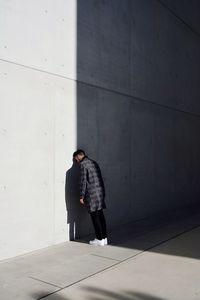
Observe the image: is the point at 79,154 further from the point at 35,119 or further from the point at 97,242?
the point at 97,242

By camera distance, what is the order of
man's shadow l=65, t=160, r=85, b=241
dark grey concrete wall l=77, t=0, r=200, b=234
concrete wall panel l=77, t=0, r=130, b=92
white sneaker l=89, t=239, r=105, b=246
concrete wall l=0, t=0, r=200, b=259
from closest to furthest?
concrete wall l=0, t=0, r=200, b=259 < white sneaker l=89, t=239, r=105, b=246 < man's shadow l=65, t=160, r=85, b=241 < concrete wall panel l=77, t=0, r=130, b=92 < dark grey concrete wall l=77, t=0, r=200, b=234

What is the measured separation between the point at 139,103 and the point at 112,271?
491cm

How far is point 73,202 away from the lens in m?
7.28

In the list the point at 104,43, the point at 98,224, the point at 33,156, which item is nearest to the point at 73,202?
the point at 98,224

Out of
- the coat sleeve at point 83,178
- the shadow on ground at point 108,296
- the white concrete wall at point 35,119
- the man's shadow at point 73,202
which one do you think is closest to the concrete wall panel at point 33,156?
the white concrete wall at point 35,119

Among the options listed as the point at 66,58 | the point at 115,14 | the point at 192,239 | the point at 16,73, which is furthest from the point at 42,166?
the point at 115,14

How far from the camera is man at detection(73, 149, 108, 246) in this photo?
6.86 metres

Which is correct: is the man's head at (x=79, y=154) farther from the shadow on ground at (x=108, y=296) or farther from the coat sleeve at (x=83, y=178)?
the shadow on ground at (x=108, y=296)

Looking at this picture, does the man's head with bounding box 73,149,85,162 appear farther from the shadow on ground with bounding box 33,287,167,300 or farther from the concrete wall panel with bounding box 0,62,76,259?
the shadow on ground with bounding box 33,287,167,300

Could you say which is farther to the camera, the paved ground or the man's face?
the man's face

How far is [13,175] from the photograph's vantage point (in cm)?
600

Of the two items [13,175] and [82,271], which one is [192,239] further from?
[13,175]

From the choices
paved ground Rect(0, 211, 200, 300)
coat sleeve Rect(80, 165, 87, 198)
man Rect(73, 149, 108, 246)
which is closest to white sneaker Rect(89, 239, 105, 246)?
man Rect(73, 149, 108, 246)

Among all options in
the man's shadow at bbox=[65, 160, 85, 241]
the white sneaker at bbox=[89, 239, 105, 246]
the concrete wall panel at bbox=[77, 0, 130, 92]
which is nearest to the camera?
the white sneaker at bbox=[89, 239, 105, 246]
